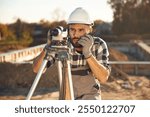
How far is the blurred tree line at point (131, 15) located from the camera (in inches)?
170

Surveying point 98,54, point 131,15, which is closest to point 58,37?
point 98,54

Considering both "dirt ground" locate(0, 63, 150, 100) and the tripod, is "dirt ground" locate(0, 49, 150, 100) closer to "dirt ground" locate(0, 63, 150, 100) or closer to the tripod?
"dirt ground" locate(0, 63, 150, 100)

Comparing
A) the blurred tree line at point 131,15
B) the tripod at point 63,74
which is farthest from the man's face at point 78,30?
the blurred tree line at point 131,15

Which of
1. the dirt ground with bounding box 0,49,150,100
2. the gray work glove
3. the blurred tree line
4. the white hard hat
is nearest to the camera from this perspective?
the gray work glove

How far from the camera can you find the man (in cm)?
191

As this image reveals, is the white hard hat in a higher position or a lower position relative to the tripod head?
higher

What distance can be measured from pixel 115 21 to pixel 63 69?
2498 mm

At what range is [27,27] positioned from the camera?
4.16m

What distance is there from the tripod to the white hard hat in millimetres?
184

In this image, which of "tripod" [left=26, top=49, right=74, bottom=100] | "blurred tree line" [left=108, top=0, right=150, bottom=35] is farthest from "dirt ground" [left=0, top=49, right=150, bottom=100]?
"tripod" [left=26, top=49, right=74, bottom=100]

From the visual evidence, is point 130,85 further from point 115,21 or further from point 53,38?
point 53,38

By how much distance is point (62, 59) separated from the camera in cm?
208

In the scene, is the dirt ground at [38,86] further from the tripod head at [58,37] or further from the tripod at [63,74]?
the tripod head at [58,37]

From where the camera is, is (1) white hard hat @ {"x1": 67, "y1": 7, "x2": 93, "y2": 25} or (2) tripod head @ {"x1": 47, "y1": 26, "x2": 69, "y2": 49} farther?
(1) white hard hat @ {"x1": 67, "y1": 7, "x2": 93, "y2": 25}
